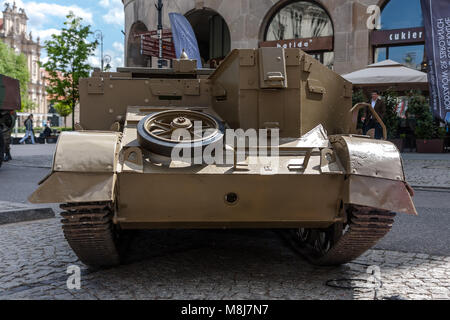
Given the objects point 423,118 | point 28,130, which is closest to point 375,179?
point 423,118

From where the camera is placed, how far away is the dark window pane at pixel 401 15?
17.8 meters

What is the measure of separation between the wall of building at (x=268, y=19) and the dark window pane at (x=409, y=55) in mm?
1030

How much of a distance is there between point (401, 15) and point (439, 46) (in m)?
5.33

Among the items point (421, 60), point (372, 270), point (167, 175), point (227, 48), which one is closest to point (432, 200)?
point (372, 270)

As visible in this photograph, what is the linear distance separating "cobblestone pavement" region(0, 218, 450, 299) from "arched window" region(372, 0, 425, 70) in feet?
45.7

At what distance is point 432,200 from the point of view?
8.53 m

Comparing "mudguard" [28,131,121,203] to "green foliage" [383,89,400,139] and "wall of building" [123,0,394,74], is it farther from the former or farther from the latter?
"wall of building" [123,0,394,74]

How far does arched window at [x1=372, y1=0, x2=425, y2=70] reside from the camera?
1761 centimetres

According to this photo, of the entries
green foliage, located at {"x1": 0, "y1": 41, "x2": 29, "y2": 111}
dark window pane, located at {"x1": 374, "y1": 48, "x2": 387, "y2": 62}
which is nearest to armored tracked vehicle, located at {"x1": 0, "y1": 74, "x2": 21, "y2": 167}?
dark window pane, located at {"x1": 374, "y1": 48, "x2": 387, "y2": 62}

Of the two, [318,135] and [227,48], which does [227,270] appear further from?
[227,48]

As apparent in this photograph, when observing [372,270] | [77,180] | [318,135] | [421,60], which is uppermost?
[421,60]
